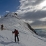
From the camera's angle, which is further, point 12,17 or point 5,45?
point 12,17

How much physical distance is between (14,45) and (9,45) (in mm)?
838

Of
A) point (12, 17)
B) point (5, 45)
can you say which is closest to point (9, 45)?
point (5, 45)

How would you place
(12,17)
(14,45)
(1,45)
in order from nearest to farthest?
1. (1,45)
2. (14,45)
3. (12,17)

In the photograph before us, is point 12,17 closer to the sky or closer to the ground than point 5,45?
closer to the sky

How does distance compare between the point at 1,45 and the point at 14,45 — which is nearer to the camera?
the point at 1,45

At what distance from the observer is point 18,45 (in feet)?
66.4

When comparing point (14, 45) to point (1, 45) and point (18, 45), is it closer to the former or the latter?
point (18, 45)

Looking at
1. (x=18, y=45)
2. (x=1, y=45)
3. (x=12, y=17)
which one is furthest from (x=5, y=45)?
(x=12, y=17)

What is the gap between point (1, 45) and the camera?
60.5ft

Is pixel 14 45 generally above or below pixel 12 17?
below

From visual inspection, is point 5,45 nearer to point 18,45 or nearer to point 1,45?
point 1,45

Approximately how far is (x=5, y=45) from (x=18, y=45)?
2.28 metres

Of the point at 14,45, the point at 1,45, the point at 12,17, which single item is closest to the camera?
the point at 1,45

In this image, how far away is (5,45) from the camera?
1878 centimetres
